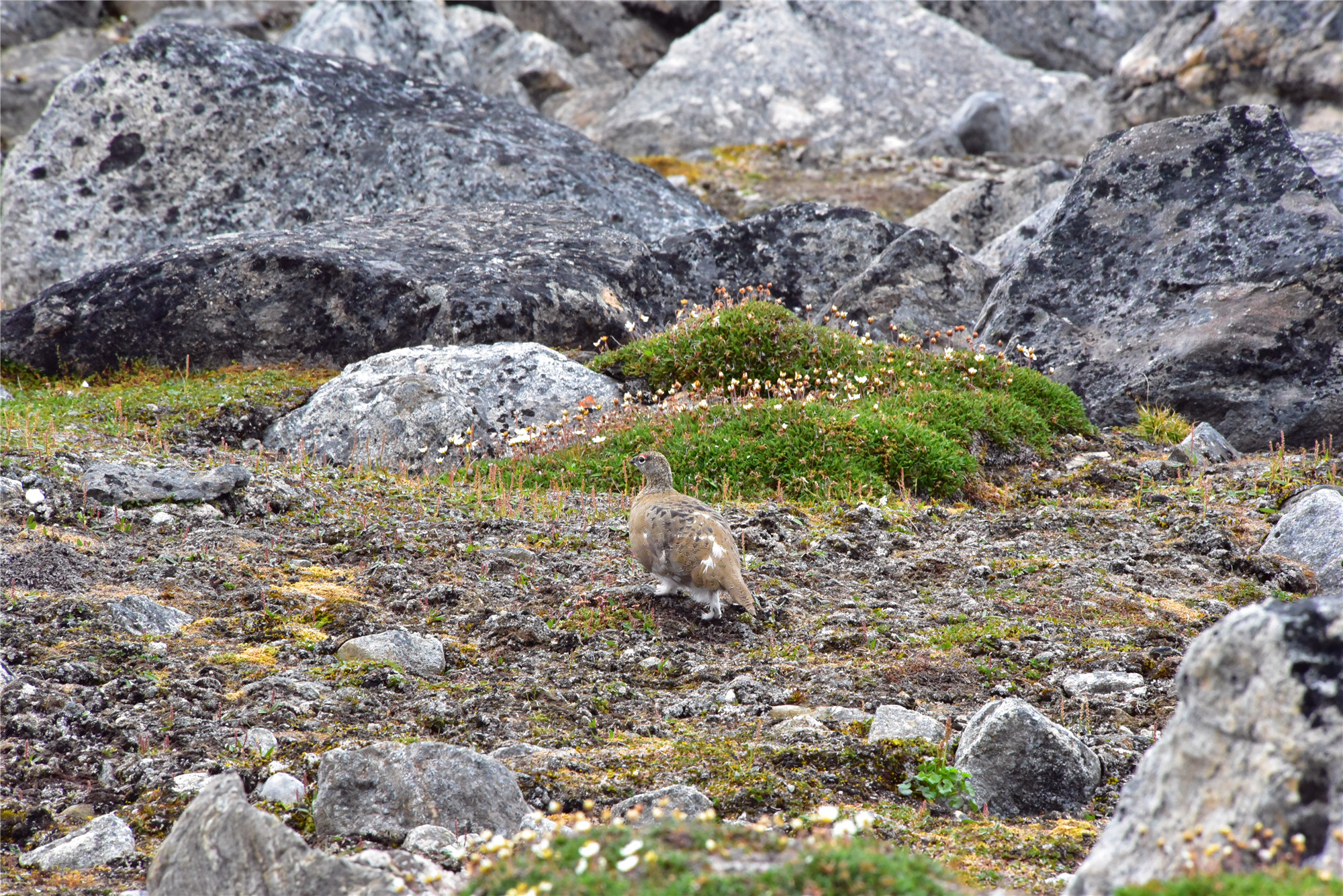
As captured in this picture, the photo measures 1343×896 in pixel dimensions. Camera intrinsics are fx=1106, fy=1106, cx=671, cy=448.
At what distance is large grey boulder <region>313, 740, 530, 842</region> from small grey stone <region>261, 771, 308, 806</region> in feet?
0.56

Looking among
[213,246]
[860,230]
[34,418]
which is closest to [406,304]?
[213,246]

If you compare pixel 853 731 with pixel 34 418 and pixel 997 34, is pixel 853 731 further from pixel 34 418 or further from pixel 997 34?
pixel 997 34

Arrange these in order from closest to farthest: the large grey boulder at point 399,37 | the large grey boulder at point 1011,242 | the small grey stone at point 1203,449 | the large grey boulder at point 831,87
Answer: the small grey stone at point 1203,449, the large grey boulder at point 1011,242, the large grey boulder at point 399,37, the large grey boulder at point 831,87

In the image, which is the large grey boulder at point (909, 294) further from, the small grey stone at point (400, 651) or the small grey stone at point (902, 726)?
the small grey stone at point (400, 651)

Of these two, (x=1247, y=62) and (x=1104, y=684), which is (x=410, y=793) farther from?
(x=1247, y=62)

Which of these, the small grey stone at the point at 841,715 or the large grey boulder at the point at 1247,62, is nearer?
the small grey stone at the point at 841,715

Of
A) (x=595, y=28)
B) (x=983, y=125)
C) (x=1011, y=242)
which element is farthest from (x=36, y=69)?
(x=1011, y=242)

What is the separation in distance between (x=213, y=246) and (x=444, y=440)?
6137 millimetres

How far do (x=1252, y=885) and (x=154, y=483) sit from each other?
8.93m

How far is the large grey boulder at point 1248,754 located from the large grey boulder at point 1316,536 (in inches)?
256

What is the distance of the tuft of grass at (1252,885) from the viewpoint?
279 centimetres

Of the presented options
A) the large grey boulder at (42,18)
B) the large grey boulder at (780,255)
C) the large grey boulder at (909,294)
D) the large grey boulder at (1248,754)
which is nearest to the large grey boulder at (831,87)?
the large grey boulder at (780,255)

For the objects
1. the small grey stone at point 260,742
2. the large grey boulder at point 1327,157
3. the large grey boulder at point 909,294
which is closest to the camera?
the small grey stone at point 260,742

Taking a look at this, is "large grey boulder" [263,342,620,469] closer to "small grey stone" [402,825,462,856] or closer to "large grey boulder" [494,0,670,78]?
"small grey stone" [402,825,462,856]
